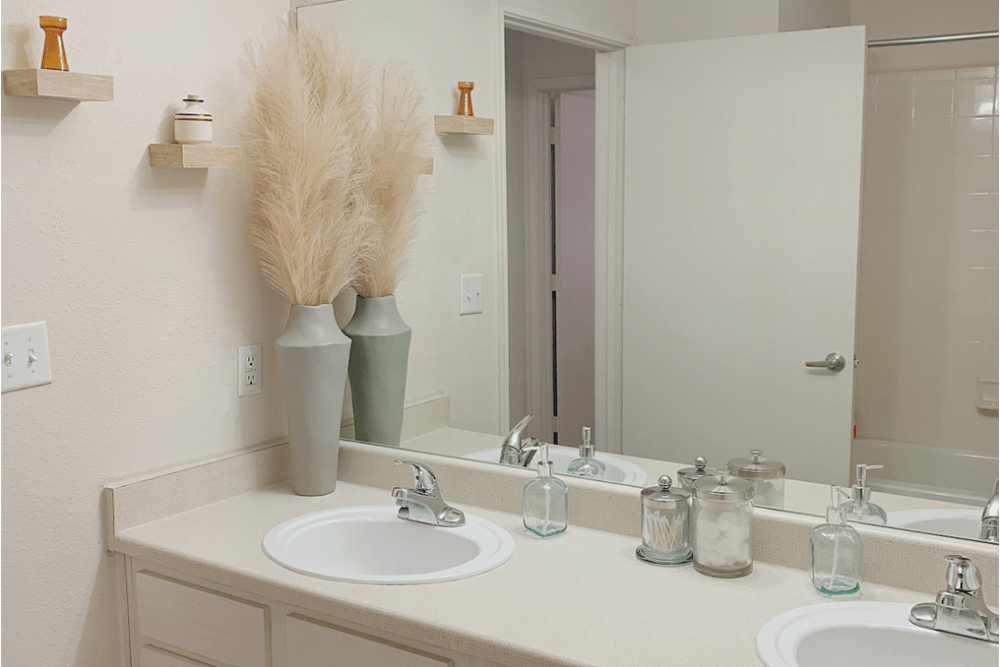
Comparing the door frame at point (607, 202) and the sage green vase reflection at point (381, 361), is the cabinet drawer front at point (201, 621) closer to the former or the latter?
the sage green vase reflection at point (381, 361)

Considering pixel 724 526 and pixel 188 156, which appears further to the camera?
pixel 188 156

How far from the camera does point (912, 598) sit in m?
1.37

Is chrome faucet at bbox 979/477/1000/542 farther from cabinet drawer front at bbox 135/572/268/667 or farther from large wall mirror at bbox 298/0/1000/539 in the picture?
cabinet drawer front at bbox 135/572/268/667

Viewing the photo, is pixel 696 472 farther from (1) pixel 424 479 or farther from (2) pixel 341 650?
(2) pixel 341 650

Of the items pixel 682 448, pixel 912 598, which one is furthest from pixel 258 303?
pixel 912 598

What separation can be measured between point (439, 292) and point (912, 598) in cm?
109

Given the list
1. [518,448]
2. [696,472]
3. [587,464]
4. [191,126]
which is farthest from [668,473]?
[191,126]

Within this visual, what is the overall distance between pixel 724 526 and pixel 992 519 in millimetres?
409

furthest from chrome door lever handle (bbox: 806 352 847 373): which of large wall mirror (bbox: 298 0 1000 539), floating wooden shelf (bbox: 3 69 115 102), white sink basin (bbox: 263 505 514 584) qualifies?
floating wooden shelf (bbox: 3 69 115 102)

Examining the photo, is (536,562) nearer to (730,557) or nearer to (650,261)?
(730,557)

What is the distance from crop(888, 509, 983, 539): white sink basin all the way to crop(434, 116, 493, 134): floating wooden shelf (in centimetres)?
107

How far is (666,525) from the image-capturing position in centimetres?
150

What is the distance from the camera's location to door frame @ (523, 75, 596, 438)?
1763 millimetres

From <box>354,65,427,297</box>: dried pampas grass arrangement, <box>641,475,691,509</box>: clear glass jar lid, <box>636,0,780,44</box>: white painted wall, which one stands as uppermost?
<box>636,0,780,44</box>: white painted wall
